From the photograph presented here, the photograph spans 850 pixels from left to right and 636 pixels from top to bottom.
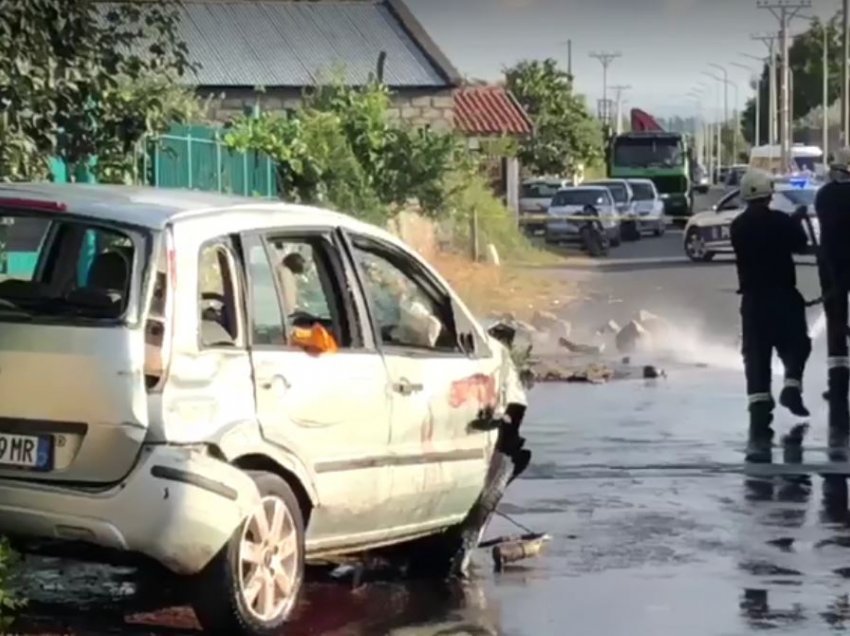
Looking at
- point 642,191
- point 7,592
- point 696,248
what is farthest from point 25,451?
point 642,191

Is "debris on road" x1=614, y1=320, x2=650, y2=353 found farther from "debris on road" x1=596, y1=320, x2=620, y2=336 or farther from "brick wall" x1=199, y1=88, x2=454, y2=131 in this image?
"brick wall" x1=199, y1=88, x2=454, y2=131

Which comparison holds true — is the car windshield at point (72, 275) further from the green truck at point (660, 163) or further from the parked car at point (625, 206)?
the green truck at point (660, 163)

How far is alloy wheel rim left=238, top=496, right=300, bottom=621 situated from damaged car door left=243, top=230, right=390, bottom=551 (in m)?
0.23

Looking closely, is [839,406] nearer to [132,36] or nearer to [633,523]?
[633,523]

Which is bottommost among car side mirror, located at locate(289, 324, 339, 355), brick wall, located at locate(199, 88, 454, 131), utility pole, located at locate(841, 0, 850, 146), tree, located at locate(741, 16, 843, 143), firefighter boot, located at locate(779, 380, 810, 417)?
firefighter boot, located at locate(779, 380, 810, 417)

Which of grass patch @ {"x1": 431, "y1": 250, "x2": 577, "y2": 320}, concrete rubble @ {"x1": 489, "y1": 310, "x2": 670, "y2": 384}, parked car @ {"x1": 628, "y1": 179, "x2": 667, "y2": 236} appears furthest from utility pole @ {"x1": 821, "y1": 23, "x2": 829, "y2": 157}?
concrete rubble @ {"x1": 489, "y1": 310, "x2": 670, "y2": 384}

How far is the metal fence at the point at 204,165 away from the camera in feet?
60.0

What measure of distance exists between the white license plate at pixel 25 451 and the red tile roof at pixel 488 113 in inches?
1842

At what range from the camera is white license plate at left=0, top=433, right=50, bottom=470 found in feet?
24.2

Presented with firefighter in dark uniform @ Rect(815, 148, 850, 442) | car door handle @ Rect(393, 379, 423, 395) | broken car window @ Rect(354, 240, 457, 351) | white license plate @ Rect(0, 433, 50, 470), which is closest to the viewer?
white license plate @ Rect(0, 433, 50, 470)

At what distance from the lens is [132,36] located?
37.9ft

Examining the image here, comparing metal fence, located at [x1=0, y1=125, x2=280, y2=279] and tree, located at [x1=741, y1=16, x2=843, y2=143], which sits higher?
tree, located at [x1=741, y1=16, x2=843, y2=143]

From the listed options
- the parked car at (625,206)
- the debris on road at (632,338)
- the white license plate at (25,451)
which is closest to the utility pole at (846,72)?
the parked car at (625,206)

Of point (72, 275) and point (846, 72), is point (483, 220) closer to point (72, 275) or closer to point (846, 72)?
point (846, 72)
